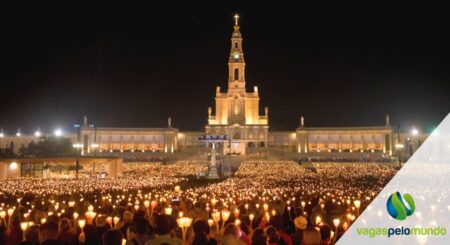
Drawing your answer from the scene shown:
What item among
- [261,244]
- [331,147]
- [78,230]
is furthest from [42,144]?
[261,244]

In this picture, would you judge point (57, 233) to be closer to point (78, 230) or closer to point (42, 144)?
point (78, 230)

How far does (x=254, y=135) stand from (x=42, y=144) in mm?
39406

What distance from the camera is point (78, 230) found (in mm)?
11859

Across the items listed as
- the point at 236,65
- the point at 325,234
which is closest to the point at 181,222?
the point at 325,234

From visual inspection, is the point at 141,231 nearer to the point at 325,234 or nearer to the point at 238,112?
the point at 325,234

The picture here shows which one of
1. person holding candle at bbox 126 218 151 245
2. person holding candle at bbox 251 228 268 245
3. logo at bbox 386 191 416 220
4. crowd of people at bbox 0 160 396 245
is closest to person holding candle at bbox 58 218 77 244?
crowd of people at bbox 0 160 396 245

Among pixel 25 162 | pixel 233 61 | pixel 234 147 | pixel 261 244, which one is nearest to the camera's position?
pixel 261 244

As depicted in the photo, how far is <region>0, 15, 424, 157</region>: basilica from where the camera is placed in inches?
3474

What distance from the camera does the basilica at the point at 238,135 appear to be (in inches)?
3474

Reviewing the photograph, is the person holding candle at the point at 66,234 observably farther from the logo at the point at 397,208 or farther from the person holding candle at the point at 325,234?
the logo at the point at 397,208

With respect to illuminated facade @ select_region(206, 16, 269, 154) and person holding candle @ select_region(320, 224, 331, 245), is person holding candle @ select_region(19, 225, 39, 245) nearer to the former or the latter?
person holding candle @ select_region(320, 224, 331, 245)

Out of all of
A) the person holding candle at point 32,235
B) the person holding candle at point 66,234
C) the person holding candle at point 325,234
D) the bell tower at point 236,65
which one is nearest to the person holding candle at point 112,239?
the person holding candle at point 66,234

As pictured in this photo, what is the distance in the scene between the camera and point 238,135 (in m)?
87.7

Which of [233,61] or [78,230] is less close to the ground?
[233,61]
